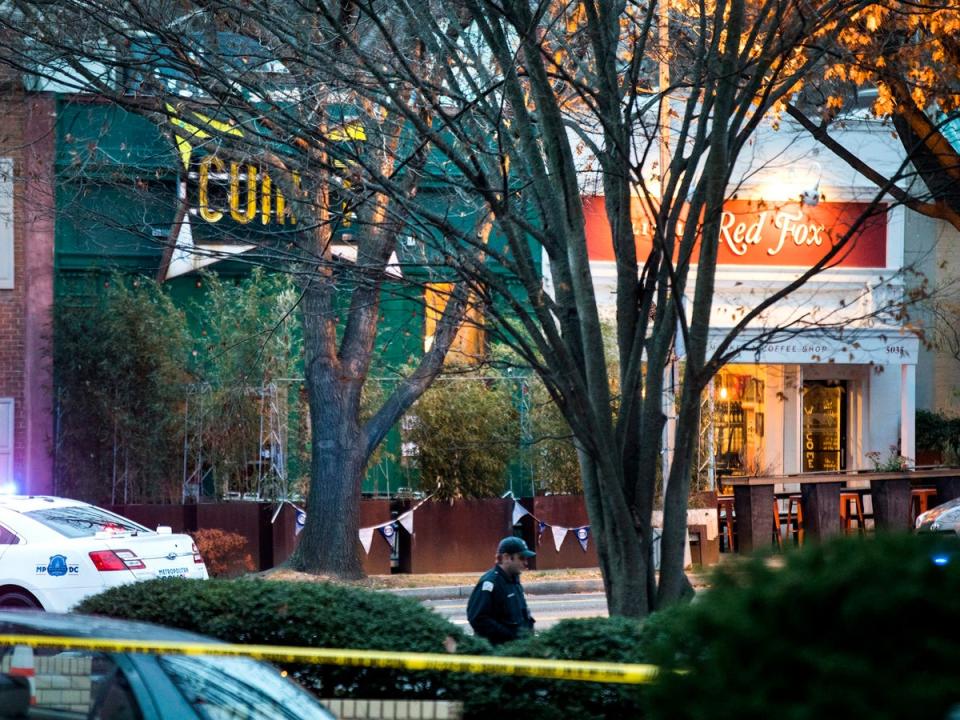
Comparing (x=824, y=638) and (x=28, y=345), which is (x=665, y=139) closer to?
(x=824, y=638)

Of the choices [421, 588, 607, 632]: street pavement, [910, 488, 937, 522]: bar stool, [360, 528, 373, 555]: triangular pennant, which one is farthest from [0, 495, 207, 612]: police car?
[910, 488, 937, 522]: bar stool

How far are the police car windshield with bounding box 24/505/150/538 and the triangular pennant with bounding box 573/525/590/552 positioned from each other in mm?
8816

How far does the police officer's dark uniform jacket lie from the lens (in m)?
8.66

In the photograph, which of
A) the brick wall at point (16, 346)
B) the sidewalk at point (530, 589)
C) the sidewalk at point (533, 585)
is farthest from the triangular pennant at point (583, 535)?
the brick wall at point (16, 346)

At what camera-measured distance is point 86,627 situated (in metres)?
5.11

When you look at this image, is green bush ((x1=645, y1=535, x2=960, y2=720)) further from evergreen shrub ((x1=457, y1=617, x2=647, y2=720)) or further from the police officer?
the police officer

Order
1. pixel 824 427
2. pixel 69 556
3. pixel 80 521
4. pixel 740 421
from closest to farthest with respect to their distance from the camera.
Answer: pixel 69 556, pixel 80 521, pixel 740 421, pixel 824 427

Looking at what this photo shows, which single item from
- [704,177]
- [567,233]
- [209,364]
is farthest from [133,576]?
[209,364]

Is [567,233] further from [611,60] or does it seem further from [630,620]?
[630,620]

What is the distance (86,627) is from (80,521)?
8211 mm

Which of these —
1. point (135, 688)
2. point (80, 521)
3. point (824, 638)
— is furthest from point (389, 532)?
point (824, 638)

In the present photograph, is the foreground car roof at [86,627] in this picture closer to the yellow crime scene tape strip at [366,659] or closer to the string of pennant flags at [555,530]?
the yellow crime scene tape strip at [366,659]

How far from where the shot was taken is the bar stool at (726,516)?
2064 cm

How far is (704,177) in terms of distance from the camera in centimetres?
791
